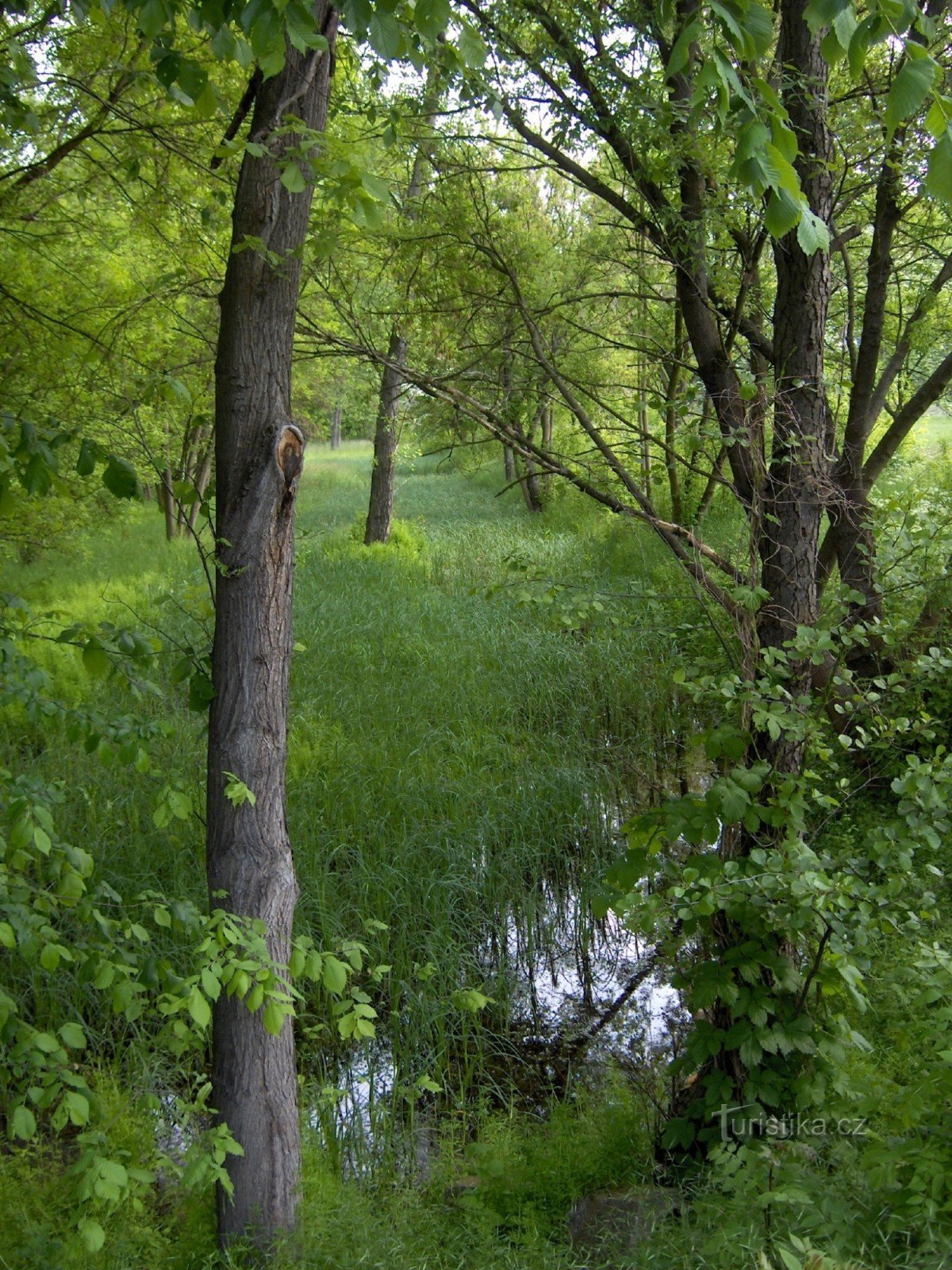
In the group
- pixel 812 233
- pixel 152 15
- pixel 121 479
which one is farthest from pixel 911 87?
pixel 121 479

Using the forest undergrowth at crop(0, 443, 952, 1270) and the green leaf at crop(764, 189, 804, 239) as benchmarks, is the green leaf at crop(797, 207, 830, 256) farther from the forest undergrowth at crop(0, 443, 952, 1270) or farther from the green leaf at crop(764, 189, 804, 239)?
the forest undergrowth at crop(0, 443, 952, 1270)

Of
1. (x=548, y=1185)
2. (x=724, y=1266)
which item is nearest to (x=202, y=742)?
(x=548, y=1185)

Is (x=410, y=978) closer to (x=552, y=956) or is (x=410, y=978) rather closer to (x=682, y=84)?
(x=552, y=956)

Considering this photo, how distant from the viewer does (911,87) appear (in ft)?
4.58

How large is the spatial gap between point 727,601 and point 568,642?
4772 mm

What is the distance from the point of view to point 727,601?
12.4 feet

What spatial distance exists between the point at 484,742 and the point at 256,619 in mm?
4071

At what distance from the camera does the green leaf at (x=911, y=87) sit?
4.53ft

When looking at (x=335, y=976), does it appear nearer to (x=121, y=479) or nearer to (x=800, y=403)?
(x=121, y=479)

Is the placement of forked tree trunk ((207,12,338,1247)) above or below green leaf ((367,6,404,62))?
below

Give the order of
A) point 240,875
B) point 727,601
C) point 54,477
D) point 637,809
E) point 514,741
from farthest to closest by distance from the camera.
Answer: point 514,741, point 637,809, point 727,601, point 240,875, point 54,477

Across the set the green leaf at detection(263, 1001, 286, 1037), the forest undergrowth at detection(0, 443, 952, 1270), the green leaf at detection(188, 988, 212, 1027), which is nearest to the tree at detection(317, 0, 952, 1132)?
the forest undergrowth at detection(0, 443, 952, 1270)

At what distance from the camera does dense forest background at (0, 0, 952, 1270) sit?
241 centimetres

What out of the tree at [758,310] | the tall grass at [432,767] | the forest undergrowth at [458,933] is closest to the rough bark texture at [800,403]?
the tree at [758,310]
